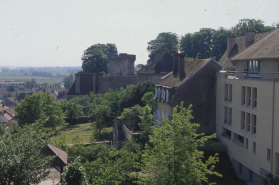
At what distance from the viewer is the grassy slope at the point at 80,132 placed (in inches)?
1749

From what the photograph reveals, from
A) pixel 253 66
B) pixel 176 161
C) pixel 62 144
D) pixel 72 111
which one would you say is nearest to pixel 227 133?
pixel 253 66

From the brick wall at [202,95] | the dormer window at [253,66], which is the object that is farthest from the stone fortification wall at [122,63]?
the dormer window at [253,66]

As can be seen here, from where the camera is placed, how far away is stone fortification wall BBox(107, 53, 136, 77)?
94.4 m

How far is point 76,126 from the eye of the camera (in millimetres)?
56344

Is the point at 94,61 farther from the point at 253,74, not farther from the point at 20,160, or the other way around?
the point at 20,160

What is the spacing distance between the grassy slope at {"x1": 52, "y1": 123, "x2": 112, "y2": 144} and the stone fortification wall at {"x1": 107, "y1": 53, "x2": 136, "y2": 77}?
130ft

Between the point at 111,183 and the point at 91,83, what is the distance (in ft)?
197

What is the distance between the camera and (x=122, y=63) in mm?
94875

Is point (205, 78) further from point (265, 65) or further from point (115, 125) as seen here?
point (115, 125)

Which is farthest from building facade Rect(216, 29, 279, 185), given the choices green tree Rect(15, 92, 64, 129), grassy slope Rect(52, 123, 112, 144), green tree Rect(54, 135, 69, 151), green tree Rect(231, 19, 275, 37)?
green tree Rect(231, 19, 275, 37)

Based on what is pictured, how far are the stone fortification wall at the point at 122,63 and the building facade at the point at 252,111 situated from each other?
6604 centimetres

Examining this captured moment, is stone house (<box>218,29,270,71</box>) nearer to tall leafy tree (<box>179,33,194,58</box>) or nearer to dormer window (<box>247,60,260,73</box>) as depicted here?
dormer window (<box>247,60,260,73</box>)

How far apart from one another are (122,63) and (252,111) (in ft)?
240

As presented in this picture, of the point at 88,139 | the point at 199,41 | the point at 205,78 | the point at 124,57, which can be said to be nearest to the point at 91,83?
the point at 124,57
